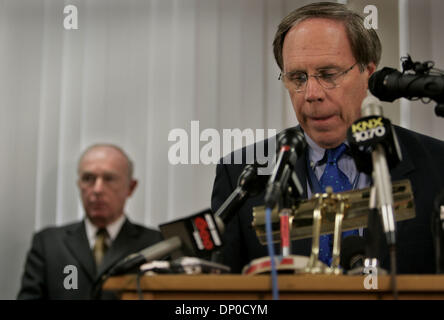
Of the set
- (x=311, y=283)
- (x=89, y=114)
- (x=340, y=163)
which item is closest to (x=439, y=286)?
(x=311, y=283)

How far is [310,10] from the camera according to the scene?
173cm

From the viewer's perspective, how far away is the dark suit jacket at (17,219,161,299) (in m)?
2.16

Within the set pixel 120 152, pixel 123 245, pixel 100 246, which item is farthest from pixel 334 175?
pixel 120 152

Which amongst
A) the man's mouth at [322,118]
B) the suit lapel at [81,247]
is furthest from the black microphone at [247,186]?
the suit lapel at [81,247]

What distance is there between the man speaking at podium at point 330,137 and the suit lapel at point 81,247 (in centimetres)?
71

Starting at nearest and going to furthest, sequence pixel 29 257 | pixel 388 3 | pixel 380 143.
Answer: pixel 380 143 < pixel 29 257 < pixel 388 3

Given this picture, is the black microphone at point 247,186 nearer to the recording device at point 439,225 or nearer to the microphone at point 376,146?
the microphone at point 376,146

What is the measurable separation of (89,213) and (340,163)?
3.81 ft

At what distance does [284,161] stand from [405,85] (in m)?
0.30

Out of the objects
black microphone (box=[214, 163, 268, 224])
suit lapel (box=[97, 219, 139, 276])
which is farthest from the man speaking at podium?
suit lapel (box=[97, 219, 139, 276])

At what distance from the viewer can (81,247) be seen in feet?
7.64

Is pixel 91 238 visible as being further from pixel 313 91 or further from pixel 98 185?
pixel 313 91
